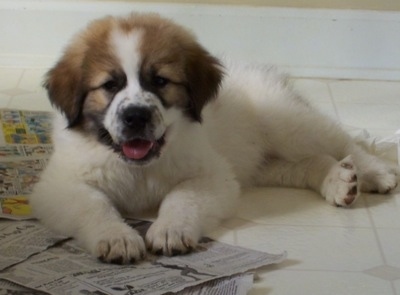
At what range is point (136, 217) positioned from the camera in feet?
8.22

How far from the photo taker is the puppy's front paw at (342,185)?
8.54 feet

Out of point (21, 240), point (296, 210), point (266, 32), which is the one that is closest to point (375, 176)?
point (296, 210)

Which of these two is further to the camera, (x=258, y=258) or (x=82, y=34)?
(x=82, y=34)

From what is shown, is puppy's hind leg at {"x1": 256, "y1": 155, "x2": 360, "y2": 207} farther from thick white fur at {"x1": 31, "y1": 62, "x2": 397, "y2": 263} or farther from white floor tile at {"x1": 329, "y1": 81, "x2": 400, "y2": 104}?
white floor tile at {"x1": 329, "y1": 81, "x2": 400, "y2": 104}

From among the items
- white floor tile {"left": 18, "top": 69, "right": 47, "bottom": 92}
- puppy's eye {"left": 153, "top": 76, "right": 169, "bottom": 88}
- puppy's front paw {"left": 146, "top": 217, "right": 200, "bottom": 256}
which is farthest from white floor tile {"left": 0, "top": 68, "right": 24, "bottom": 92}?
puppy's front paw {"left": 146, "top": 217, "right": 200, "bottom": 256}

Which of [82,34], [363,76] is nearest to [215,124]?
[82,34]

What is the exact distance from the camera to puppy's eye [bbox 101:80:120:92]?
2260mm

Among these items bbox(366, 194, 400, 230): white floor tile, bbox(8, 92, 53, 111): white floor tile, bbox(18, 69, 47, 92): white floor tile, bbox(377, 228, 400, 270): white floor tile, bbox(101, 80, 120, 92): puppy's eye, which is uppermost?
bbox(18, 69, 47, 92): white floor tile

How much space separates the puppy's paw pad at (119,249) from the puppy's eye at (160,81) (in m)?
0.44

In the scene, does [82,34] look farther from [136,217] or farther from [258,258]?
[258,258]

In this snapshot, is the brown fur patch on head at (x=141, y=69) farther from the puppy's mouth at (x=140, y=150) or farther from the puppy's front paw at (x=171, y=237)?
the puppy's front paw at (x=171, y=237)

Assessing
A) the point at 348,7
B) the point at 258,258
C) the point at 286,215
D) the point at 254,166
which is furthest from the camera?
the point at 348,7

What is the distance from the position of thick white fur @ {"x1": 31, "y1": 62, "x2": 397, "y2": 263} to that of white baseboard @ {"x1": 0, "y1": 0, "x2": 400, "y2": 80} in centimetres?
99

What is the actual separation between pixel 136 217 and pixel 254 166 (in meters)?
0.53
